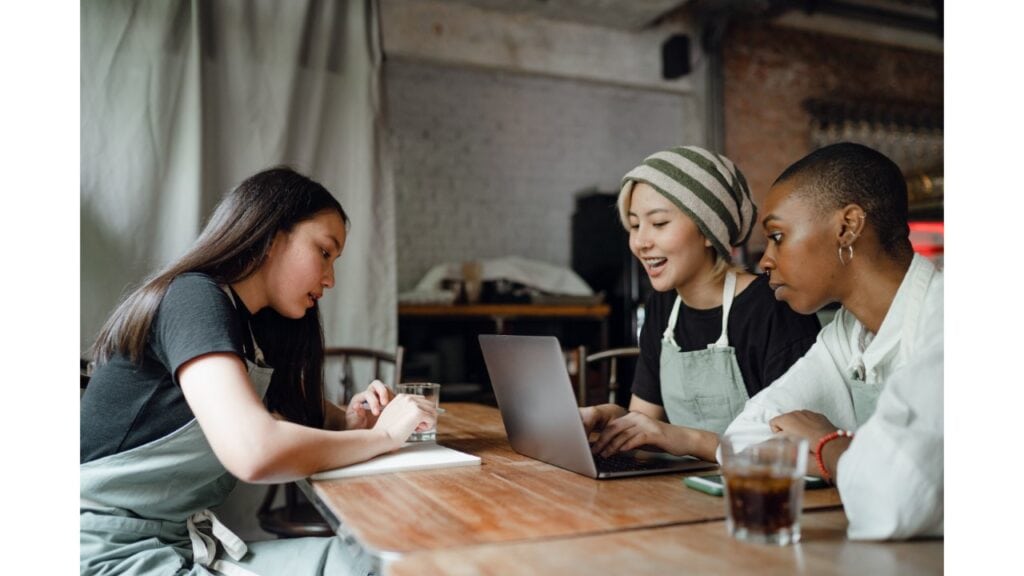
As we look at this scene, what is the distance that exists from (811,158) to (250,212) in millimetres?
916

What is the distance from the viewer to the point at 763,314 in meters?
1.51

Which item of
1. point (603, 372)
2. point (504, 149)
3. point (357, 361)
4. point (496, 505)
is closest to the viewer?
point (496, 505)

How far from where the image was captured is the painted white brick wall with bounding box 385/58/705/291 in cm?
467

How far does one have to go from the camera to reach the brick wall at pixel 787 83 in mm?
4984

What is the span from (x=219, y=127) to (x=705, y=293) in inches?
74.9

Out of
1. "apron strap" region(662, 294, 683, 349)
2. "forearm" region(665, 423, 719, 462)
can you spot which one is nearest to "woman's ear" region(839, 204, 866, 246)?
"forearm" region(665, 423, 719, 462)

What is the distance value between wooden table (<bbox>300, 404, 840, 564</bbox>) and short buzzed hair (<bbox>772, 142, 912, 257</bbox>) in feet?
1.24

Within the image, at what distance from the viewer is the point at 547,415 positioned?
117 centimetres

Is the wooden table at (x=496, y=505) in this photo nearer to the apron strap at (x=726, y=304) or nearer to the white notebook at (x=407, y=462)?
the white notebook at (x=407, y=462)

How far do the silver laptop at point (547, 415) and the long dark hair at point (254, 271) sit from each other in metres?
0.42

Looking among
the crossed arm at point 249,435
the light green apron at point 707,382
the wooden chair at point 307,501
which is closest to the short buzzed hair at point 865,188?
the light green apron at point 707,382

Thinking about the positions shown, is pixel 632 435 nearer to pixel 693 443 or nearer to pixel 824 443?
pixel 693 443

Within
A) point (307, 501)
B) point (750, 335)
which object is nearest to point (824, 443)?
point (750, 335)
